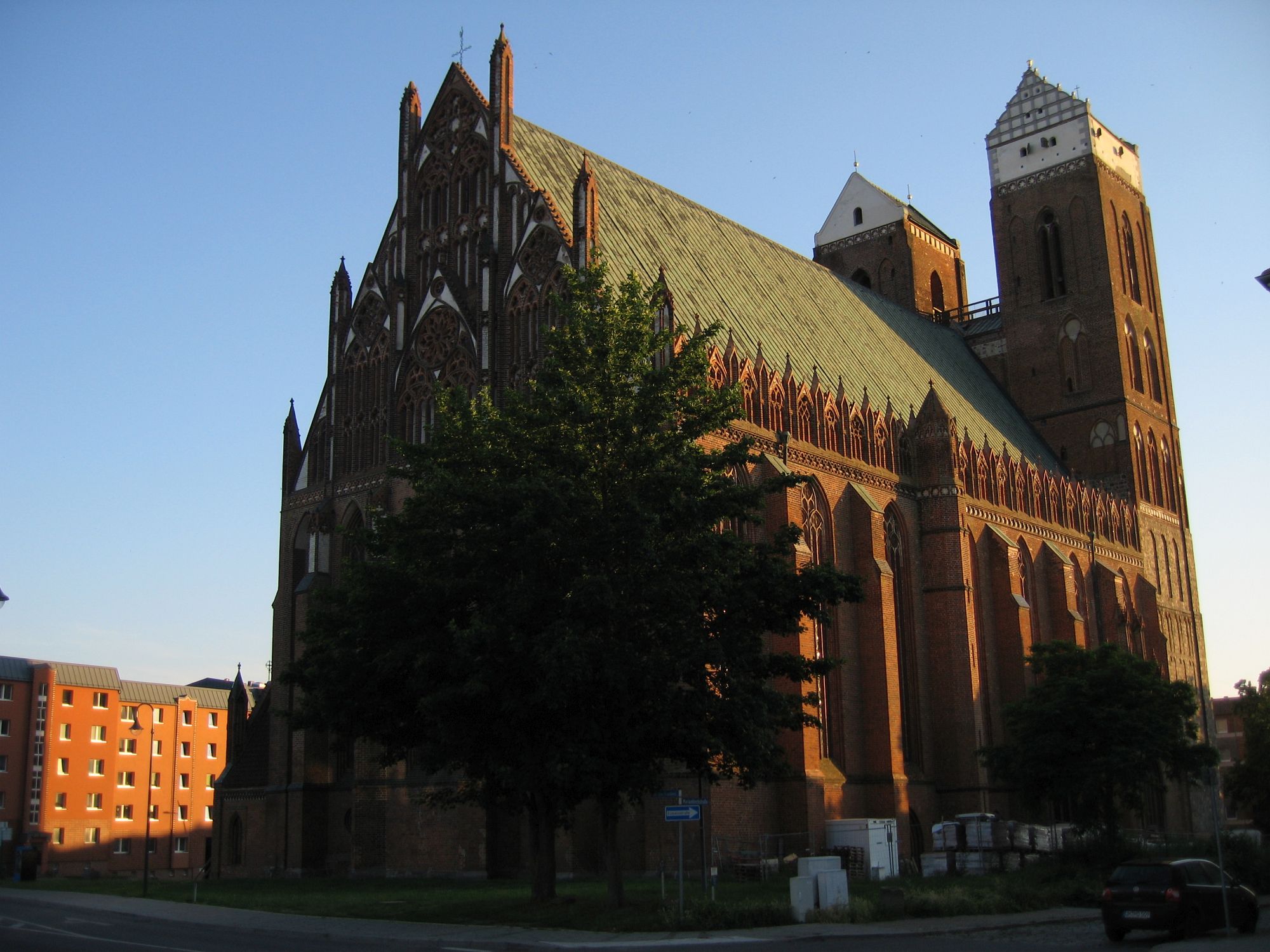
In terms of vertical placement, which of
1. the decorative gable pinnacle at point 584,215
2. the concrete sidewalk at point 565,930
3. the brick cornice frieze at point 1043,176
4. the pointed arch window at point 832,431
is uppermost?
the brick cornice frieze at point 1043,176

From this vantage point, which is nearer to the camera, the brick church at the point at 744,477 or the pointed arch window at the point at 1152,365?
the brick church at the point at 744,477

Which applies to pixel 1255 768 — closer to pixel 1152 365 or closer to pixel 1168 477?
pixel 1168 477

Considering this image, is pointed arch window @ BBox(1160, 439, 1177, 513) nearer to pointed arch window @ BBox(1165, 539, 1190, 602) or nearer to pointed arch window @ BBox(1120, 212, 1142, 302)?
pointed arch window @ BBox(1165, 539, 1190, 602)

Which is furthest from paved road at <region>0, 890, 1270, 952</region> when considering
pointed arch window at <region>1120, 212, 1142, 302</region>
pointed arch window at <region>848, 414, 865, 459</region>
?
pointed arch window at <region>1120, 212, 1142, 302</region>

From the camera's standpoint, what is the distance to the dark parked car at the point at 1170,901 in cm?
2073

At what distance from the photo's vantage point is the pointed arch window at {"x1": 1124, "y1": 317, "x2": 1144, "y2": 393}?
63.3 metres

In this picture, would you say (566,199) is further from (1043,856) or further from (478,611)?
(1043,856)

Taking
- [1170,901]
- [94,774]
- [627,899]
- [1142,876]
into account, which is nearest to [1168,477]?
[1142,876]

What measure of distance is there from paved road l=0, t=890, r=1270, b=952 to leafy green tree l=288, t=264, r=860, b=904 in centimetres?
309

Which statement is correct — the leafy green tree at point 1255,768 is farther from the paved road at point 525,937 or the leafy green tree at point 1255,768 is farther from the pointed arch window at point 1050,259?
the paved road at point 525,937

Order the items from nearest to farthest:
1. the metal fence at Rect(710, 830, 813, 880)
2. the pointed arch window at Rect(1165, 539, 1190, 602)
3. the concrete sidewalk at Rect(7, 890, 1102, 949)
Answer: the concrete sidewalk at Rect(7, 890, 1102, 949) < the metal fence at Rect(710, 830, 813, 880) < the pointed arch window at Rect(1165, 539, 1190, 602)

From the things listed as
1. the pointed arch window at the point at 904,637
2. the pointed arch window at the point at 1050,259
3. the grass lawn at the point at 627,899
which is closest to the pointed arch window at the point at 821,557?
the pointed arch window at the point at 904,637

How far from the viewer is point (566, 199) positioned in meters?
42.2

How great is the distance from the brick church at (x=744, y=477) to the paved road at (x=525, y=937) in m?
11.2
